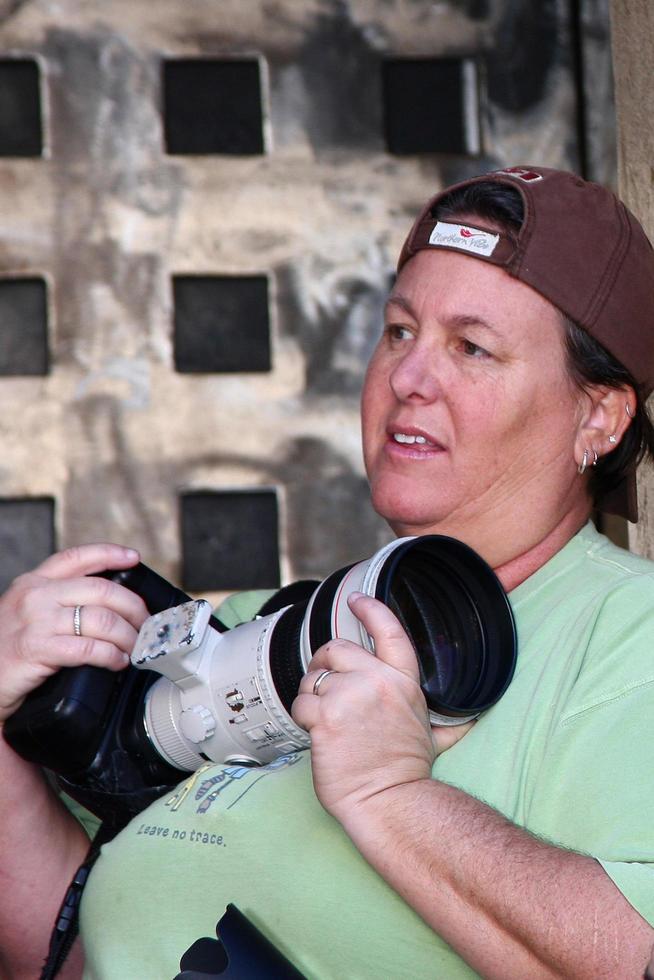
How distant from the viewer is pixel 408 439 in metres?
1.56

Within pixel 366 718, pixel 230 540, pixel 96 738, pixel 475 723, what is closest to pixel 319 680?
pixel 366 718

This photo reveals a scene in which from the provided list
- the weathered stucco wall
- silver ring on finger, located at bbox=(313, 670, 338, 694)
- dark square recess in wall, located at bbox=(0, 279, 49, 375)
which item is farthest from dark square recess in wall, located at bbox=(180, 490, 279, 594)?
silver ring on finger, located at bbox=(313, 670, 338, 694)

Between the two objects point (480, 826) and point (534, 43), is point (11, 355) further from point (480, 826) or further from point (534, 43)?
point (480, 826)

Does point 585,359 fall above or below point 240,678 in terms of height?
above

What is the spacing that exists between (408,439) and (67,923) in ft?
1.97

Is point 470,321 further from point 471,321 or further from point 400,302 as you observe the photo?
point 400,302

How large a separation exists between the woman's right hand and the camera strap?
0.17 m

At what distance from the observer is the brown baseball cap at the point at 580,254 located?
4.92 ft

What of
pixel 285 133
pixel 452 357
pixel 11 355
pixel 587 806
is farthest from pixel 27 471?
pixel 587 806

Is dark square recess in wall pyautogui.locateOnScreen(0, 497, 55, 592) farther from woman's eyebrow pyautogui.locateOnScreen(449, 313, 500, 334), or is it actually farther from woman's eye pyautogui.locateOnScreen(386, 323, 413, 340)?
woman's eyebrow pyautogui.locateOnScreen(449, 313, 500, 334)

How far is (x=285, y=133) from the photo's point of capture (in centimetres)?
239

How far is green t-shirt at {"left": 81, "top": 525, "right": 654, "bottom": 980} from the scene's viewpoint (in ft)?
3.96

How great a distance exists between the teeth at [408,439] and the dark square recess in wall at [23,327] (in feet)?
3.08

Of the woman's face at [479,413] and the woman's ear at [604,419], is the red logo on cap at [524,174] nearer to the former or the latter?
the woman's face at [479,413]
